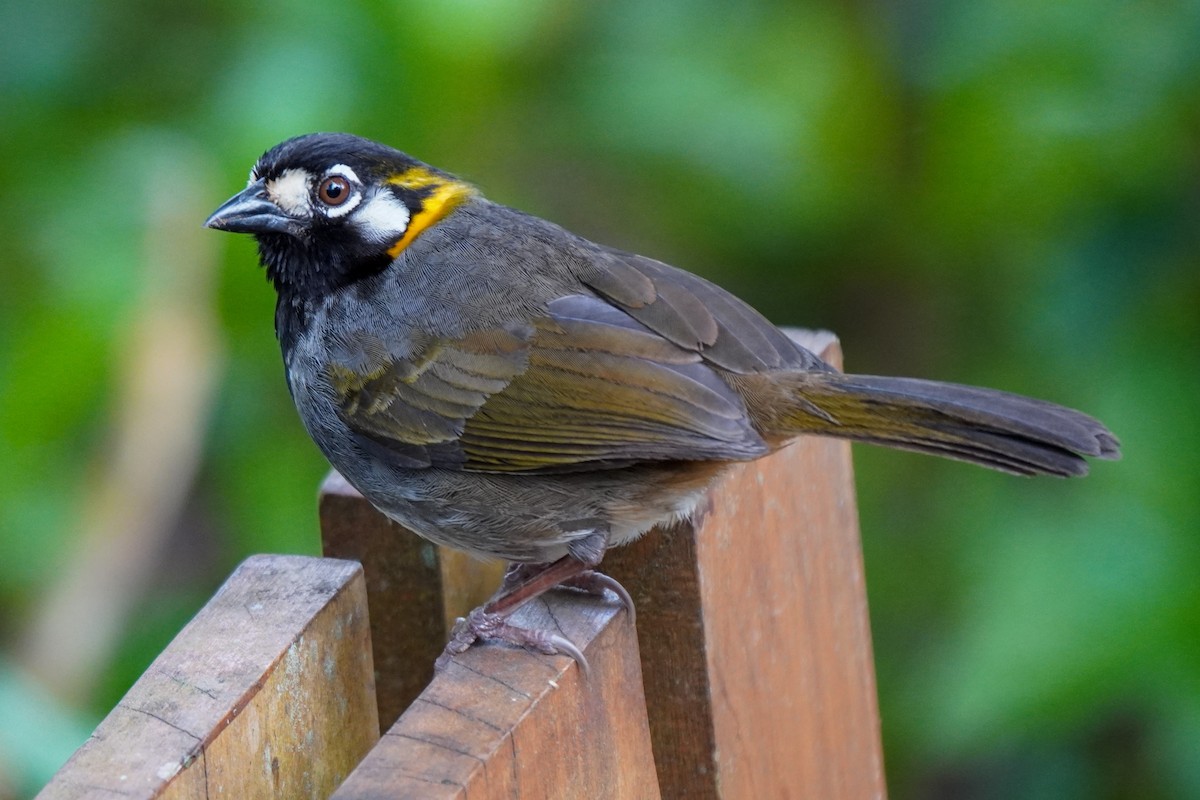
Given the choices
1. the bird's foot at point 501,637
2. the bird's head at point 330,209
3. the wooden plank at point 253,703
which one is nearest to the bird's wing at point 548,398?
the bird's head at point 330,209

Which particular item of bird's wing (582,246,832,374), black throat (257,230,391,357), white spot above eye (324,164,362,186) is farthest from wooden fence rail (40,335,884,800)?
white spot above eye (324,164,362,186)

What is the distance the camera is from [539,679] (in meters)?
2.00

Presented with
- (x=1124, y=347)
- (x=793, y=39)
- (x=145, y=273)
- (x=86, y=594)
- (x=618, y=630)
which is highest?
(x=793, y=39)

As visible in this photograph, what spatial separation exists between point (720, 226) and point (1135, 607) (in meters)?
1.75

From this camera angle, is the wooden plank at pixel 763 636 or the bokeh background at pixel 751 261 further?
the bokeh background at pixel 751 261

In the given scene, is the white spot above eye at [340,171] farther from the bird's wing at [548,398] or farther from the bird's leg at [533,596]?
the bird's leg at [533,596]

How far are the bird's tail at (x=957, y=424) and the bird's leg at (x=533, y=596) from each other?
1.28 feet

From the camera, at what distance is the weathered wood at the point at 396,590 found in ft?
8.59

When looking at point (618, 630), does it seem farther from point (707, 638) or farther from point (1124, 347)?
point (1124, 347)

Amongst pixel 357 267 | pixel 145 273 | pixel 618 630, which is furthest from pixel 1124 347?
pixel 145 273

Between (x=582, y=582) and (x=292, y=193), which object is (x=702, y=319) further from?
(x=292, y=193)

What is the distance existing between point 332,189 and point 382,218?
0.40 feet

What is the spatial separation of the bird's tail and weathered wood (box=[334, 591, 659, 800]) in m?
0.65

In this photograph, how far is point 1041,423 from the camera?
273 cm
